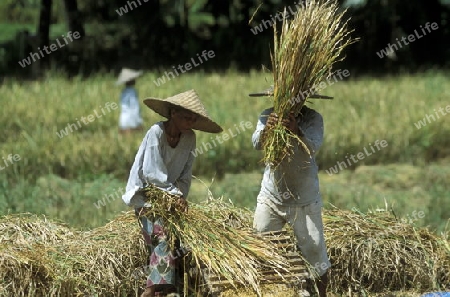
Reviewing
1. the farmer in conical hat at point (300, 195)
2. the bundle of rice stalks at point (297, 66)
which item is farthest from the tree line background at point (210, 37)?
the bundle of rice stalks at point (297, 66)

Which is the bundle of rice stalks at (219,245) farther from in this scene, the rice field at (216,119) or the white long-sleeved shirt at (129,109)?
the white long-sleeved shirt at (129,109)

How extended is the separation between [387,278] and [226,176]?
12.6ft

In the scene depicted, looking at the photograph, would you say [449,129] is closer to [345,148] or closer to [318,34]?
[345,148]

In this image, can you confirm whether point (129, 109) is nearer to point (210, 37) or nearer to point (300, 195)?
point (300, 195)

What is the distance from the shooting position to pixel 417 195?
9.84 metres

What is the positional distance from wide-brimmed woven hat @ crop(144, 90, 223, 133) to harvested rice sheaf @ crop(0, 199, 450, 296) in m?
0.53

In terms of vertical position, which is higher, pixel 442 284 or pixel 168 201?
pixel 168 201

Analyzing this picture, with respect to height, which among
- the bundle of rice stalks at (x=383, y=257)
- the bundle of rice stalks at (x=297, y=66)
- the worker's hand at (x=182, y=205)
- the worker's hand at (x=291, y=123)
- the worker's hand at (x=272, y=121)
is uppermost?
the bundle of rice stalks at (x=297, y=66)

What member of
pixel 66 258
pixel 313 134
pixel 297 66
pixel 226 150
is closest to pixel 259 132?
pixel 313 134

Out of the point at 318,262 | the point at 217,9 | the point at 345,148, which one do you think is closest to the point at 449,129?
the point at 345,148

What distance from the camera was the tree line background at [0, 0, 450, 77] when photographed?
60.4ft

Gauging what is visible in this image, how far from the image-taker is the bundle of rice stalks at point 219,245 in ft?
18.6

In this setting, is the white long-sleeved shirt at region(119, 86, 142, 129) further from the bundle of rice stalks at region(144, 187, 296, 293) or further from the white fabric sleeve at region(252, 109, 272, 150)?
the white fabric sleeve at region(252, 109, 272, 150)

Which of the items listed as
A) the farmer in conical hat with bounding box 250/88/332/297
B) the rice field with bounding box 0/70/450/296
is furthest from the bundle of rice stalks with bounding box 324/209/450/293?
the farmer in conical hat with bounding box 250/88/332/297
